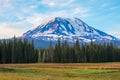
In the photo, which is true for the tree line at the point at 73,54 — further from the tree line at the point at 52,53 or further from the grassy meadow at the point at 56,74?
the grassy meadow at the point at 56,74

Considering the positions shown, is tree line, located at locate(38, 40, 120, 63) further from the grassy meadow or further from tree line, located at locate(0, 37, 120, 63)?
the grassy meadow

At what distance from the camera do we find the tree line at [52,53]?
16025cm

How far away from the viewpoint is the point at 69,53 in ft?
585

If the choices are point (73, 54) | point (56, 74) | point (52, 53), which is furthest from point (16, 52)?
point (56, 74)

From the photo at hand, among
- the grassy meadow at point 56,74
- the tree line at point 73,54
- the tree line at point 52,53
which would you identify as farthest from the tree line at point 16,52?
the grassy meadow at point 56,74

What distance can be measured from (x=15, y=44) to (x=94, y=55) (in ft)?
157

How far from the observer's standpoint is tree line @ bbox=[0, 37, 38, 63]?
157587 millimetres

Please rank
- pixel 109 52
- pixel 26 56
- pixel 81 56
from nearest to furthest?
pixel 26 56 < pixel 81 56 < pixel 109 52

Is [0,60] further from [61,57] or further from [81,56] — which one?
[81,56]

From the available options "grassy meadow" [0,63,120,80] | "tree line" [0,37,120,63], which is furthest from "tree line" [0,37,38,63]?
"grassy meadow" [0,63,120,80]

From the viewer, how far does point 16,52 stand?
6344 inches

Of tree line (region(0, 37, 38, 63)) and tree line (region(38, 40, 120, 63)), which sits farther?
tree line (region(38, 40, 120, 63))

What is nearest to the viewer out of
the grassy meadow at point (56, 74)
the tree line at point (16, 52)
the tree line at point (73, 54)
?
the grassy meadow at point (56, 74)

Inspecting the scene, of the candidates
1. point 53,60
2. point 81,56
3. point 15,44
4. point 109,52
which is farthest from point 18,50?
point 109,52
